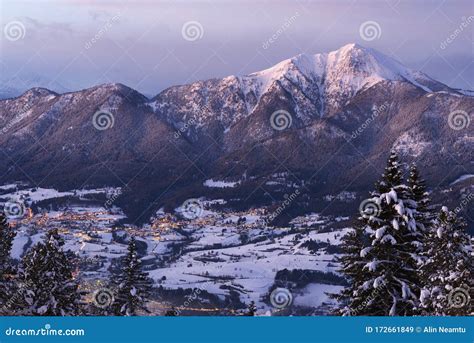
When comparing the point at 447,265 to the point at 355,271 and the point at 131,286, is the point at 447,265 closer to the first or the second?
the point at 355,271

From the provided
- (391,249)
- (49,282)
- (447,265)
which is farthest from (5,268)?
(447,265)

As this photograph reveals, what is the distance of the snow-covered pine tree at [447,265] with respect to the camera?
29234 mm

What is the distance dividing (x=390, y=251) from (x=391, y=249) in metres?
0.09

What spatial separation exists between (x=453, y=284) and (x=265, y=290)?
393 ft

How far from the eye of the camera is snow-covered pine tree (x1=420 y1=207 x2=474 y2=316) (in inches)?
1151

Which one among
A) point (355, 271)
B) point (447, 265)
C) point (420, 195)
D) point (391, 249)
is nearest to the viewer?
point (391, 249)

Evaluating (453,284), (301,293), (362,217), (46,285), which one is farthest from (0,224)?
(301,293)

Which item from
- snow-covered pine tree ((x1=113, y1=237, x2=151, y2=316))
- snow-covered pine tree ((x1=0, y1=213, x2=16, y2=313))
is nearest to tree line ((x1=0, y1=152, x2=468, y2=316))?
snow-covered pine tree ((x1=0, y1=213, x2=16, y2=313))

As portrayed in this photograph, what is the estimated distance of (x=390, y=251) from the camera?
28141 millimetres

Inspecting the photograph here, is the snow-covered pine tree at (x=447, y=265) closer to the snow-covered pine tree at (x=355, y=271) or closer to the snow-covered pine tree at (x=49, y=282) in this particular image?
the snow-covered pine tree at (x=355, y=271)

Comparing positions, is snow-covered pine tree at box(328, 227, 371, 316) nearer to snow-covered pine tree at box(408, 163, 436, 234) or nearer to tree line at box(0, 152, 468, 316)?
tree line at box(0, 152, 468, 316)

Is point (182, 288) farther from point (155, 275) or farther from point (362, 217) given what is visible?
point (362, 217)

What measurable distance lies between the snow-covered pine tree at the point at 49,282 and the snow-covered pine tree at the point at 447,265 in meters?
17.5

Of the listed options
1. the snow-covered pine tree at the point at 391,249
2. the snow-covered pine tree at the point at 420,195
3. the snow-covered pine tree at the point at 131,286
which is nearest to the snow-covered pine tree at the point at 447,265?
the snow-covered pine tree at the point at 391,249
